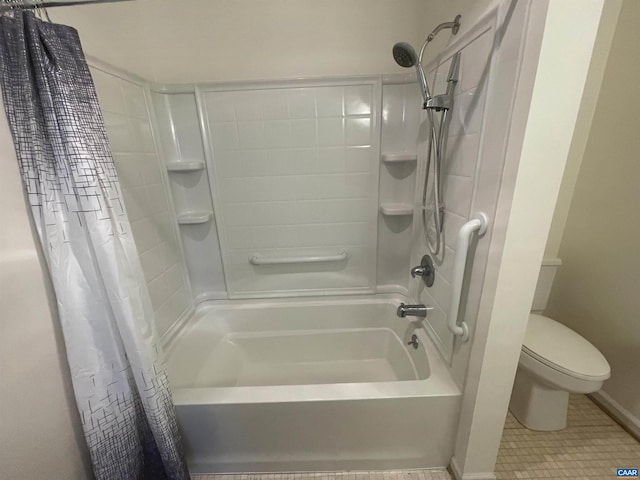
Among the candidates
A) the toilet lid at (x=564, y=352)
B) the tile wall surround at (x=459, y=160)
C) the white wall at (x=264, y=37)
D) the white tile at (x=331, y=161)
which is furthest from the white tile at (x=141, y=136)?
the toilet lid at (x=564, y=352)

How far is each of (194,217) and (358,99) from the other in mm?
1153

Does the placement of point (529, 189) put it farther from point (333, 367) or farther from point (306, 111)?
point (333, 367)

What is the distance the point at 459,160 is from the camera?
1018 mm

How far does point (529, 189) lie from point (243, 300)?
1.61 metres

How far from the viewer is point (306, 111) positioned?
4.82 feet

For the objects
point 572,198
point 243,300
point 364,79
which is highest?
point 364,79

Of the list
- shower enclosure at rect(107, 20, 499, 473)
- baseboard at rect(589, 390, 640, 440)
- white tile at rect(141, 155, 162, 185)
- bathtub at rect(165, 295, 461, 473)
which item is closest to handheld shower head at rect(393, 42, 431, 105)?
shower enclosure at rect(107, 20, 499, 473)

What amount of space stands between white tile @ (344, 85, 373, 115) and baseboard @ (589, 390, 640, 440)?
1.98m

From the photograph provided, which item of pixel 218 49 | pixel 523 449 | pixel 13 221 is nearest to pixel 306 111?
pixel 218 49

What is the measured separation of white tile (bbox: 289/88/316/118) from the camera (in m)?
1.44

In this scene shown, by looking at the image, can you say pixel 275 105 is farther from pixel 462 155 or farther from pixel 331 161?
pixel 462 155

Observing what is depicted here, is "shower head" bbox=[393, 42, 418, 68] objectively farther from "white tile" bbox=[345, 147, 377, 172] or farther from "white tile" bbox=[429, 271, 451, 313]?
Result: "white tile" bbox=[429, 271, 451, 313]

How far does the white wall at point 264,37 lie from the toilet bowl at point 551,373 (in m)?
1.58

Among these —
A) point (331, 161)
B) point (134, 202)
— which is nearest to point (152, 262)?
point (134, 202)
